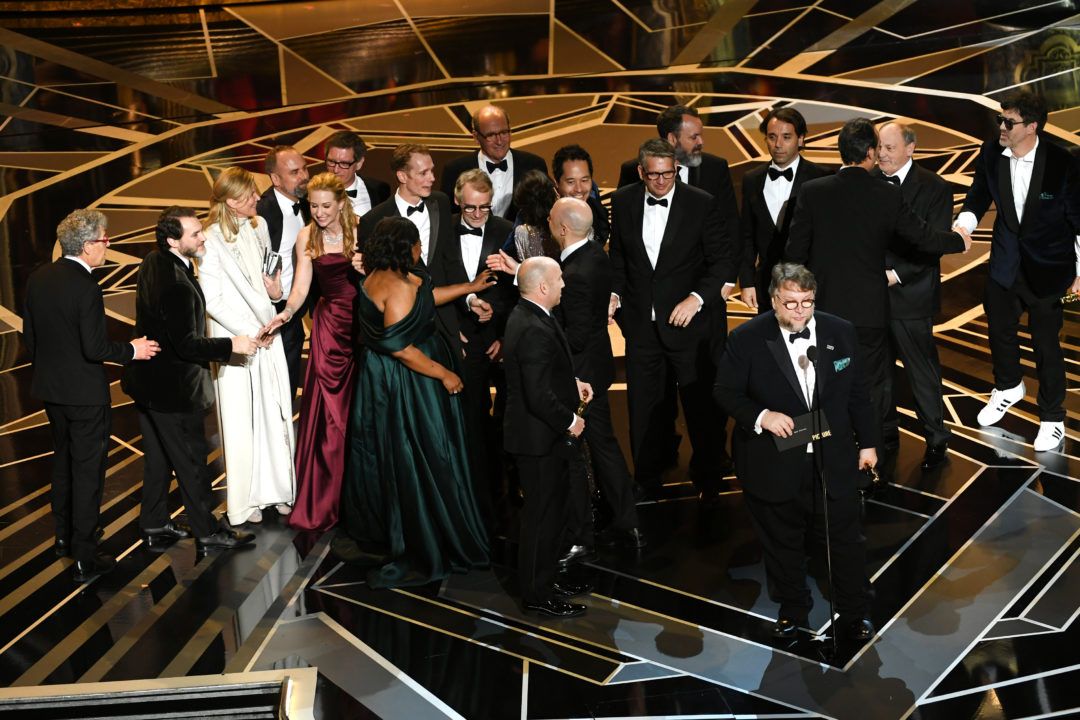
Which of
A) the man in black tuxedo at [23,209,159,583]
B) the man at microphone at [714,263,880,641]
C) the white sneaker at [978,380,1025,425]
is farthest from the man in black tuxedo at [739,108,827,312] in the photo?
the man in black tuxedo at [23,209,159,583]

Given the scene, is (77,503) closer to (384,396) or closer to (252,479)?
(252,479)

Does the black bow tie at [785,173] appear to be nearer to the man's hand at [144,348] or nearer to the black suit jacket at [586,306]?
the black suit jacket at [586,306]

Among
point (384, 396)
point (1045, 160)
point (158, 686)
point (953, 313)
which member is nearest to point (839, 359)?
Result: point (384, 396)

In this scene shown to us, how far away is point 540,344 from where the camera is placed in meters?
4.45

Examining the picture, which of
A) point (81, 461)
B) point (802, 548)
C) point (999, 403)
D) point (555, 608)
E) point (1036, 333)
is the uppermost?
point (1036, 333)

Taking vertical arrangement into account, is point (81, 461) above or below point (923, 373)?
below

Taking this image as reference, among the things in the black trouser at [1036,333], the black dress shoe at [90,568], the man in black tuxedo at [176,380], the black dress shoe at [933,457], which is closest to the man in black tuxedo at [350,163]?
the man in black tuxedo at [176,380]

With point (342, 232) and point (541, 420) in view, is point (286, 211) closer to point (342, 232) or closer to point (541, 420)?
point (342, 232)

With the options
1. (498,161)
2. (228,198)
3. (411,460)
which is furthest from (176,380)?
(498,161)

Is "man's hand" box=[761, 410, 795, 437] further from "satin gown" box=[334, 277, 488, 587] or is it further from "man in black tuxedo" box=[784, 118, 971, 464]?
"satin gown" box=[334, 277, 488, 587]

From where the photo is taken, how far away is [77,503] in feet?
16.7

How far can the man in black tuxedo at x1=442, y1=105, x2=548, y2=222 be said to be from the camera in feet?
20.1

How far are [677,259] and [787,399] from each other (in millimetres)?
1289

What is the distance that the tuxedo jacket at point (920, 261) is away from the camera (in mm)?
5680
